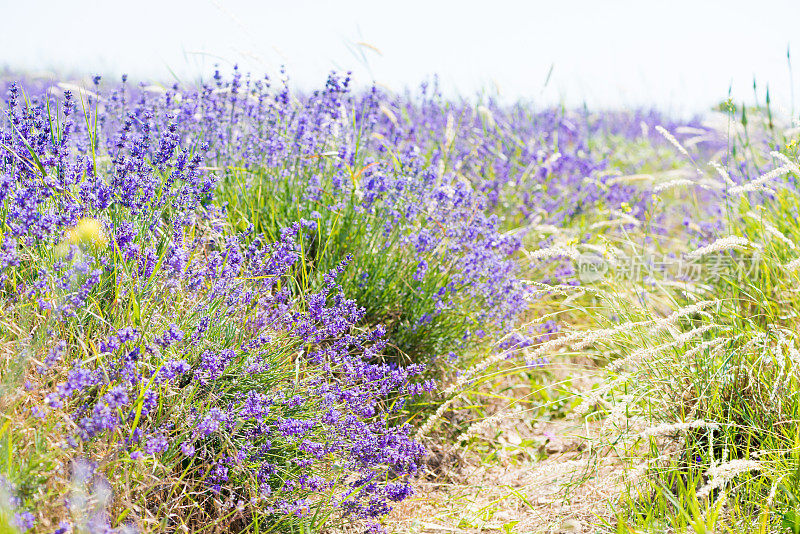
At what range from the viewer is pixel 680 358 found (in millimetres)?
2367

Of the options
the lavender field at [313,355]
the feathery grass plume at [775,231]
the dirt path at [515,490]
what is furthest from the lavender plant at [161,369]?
the feathery grass plume at [775,231]

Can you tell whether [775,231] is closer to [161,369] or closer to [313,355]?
[313,355]

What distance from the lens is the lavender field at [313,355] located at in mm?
1731

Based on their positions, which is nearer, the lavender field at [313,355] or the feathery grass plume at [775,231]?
the lavender field at [313,355]

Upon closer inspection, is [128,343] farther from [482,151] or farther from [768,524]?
[482,151]

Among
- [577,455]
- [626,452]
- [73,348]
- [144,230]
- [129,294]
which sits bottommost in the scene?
[577,455]

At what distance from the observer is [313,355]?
2254 mm

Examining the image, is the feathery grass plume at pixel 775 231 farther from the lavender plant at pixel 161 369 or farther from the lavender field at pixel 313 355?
the lavender plant at pixel 161 369

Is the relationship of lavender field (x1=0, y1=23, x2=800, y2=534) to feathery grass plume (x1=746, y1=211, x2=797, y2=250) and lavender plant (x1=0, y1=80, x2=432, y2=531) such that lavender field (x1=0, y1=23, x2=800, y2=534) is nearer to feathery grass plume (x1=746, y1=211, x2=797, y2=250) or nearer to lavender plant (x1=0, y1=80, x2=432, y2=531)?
lavender plant (x1=0, y1=80, x2=432, y2=531)

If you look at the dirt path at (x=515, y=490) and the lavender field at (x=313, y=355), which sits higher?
the lavender field at (x=313, y=355)

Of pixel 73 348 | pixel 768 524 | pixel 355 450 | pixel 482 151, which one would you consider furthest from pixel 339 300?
pixel 482 151

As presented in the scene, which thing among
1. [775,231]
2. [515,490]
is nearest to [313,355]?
[515,490]

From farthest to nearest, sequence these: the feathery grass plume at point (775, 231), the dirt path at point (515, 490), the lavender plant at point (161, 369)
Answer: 1. the feathery grass plume at point (775, 231)
2. the dirt path at point (515, 490)
3. the lavender plant at point (161, 369)

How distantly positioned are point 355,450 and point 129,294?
0.89 metres
